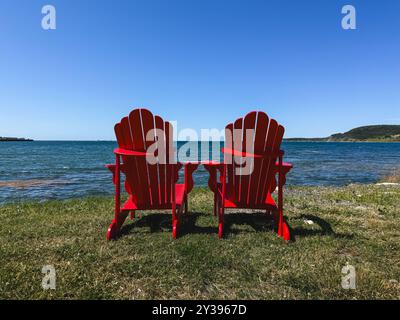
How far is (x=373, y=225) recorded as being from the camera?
462 centimetres

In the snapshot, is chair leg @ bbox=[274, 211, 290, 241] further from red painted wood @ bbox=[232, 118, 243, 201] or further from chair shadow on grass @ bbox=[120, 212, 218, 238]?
chair shadow on grass @ bbox=[120, 212, 218, 238]

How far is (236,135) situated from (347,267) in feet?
7.47

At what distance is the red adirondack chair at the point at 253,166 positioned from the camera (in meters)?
4.05

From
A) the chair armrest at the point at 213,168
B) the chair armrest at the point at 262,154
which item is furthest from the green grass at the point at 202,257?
the chair armrest at the point at 262,154

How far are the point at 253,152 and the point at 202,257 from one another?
5.74 ft

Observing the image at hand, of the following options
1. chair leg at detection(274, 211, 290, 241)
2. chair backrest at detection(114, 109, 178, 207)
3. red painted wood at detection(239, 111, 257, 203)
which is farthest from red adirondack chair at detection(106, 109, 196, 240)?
chair leg at detection(274, 211, 290, 241)

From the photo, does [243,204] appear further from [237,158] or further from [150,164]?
[150,164]

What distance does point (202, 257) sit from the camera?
340cm

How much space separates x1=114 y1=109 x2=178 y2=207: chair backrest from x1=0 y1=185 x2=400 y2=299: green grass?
25.4 inches

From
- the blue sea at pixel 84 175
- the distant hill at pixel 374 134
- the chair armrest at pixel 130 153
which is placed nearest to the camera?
the chair armrest at pixel 130 153

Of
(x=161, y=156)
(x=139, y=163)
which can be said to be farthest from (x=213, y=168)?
(x=139, y=163)

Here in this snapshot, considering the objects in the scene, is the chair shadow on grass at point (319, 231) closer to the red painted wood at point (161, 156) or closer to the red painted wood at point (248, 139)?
the red painted wood at point (248, 139)

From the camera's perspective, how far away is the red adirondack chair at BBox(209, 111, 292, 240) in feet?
13.3
